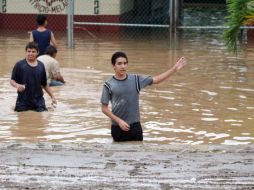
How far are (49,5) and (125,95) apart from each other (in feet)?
55.1

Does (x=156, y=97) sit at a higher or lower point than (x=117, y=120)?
lower

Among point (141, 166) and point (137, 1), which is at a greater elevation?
point (137, 1)

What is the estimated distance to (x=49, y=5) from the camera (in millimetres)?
25703

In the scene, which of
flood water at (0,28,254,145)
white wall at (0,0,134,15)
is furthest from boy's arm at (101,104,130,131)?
white wall at (0,0,134,15)

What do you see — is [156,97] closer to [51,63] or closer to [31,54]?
[51,63]

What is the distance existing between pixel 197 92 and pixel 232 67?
3332mm

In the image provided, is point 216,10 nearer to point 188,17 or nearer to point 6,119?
point 188,17

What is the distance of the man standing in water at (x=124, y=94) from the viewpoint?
9258 millimetres

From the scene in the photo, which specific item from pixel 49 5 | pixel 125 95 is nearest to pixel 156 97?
pixel 125 95

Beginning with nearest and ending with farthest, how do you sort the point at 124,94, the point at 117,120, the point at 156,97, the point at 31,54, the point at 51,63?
the point at 117,120 → the point at 124,94 → the point at 31,54 → the point at 51,63 → the point at 156,97

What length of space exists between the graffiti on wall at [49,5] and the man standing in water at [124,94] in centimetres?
1649

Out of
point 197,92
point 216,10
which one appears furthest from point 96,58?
point 216,10

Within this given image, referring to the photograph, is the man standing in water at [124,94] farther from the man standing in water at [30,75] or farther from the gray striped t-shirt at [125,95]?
the man standing in water at [30,75]

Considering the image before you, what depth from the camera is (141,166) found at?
781 centimetres
